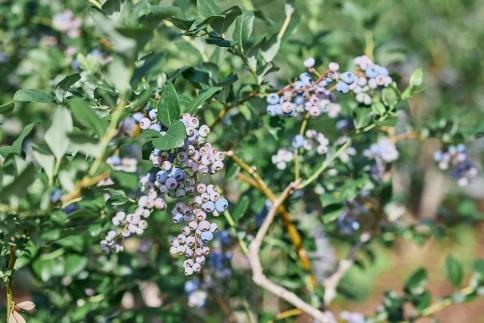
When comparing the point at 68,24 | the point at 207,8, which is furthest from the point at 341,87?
the point at 68,24

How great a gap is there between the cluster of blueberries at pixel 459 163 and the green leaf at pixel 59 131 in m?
1.00

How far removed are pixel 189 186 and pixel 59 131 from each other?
19 centimetres

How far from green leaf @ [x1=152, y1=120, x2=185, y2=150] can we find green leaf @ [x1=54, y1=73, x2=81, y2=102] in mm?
178

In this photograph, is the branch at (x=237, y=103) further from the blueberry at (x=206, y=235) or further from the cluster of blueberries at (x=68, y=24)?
the cluster of blueberries at (x=68, y=24)

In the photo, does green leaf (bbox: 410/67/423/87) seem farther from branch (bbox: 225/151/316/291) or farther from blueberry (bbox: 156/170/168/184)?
blueberry (bbox: 156/170/168/184)

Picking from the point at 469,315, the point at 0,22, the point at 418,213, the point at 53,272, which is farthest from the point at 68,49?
the point at 418,213

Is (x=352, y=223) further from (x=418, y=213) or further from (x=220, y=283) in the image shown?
(x=418, y=213)

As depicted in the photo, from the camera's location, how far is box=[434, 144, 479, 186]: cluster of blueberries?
5.13 ft

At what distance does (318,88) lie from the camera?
1.11 m

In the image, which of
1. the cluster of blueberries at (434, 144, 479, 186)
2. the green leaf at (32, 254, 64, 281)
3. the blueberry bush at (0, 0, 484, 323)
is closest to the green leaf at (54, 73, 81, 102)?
the blueberry bush at (0, 0, 484, 323)

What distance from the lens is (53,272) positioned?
4.44 feet

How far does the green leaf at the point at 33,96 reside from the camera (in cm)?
93

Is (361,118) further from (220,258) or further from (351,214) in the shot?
(220,258)

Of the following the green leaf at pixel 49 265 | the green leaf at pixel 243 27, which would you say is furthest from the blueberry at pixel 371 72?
the green leaf at pixel 49 265
